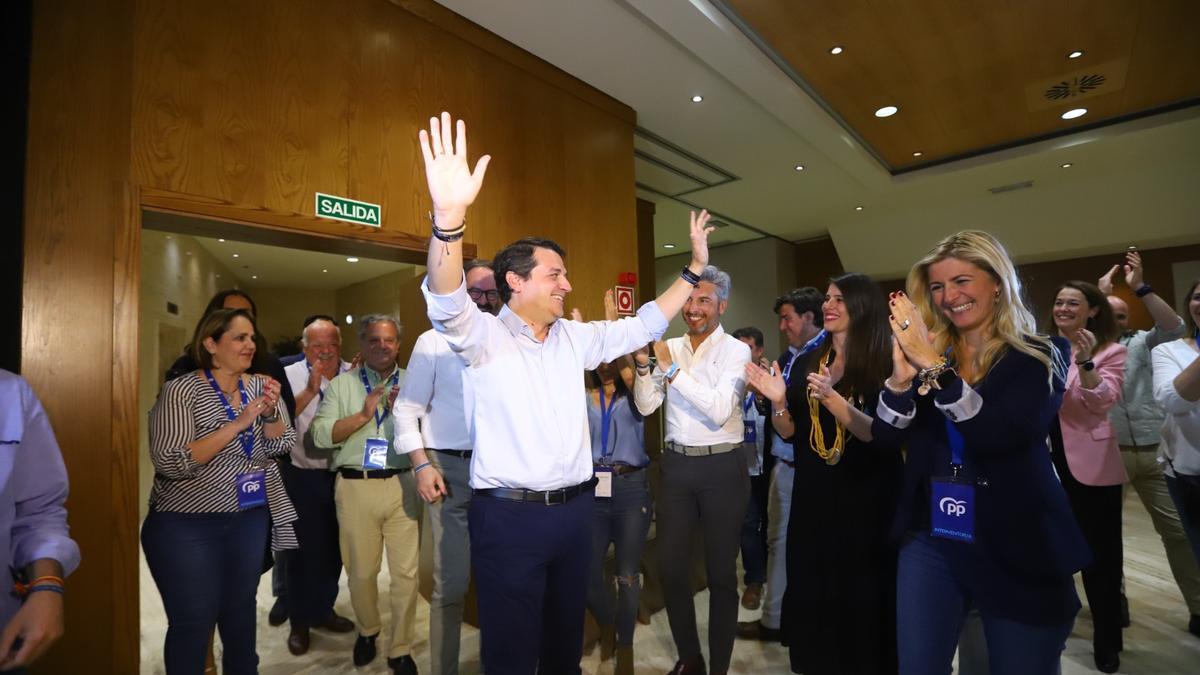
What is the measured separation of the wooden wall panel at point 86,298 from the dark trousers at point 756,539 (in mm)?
3220

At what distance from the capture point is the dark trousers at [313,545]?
3291 mm

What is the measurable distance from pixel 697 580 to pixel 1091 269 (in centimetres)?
791

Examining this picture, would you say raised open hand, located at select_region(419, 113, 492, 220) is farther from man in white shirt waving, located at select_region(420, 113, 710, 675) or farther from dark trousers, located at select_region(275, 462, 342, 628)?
dark trousers, located at select_region(275, 462, 342, 628)

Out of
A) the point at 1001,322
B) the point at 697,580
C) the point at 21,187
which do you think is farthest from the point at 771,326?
the point at 21,187

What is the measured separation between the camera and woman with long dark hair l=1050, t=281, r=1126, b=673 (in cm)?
276

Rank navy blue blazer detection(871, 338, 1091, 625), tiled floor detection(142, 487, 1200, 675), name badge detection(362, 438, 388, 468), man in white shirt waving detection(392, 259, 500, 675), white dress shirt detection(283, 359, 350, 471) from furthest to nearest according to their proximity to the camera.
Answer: white dress shirt detection(283, 359, 350, 471)
name badge detection(362, 438, 388, 468)
tiled floor detection(142, 487, 1200, 675)
man in white shirt waving detection(392, 259, 500, 675)
navy blue blazer detection(871, 338, 1091, 625)

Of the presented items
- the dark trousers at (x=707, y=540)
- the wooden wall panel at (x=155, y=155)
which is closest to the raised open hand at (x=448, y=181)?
the dark trousers at (x=707, y=540)

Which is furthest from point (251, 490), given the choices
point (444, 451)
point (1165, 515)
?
point (1165, 515)

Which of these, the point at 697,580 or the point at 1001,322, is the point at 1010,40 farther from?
the point at 697,580

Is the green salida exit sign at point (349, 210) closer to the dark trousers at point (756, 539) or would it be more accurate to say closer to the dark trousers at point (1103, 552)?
the dark trousers at point (756, 539)

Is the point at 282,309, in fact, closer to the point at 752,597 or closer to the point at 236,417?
the point at 236,417

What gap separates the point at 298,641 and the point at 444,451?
156cm

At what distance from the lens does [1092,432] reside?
2.81 meters

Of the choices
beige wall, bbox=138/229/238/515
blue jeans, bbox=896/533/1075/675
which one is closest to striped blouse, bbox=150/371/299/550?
blue jeans, bbox=896/533/1075/675
